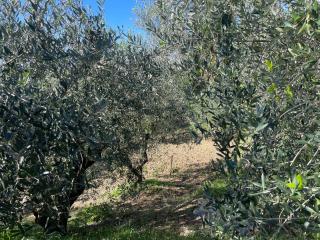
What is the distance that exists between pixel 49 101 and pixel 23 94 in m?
0.36

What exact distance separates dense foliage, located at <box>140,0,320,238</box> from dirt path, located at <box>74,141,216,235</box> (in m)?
6.64

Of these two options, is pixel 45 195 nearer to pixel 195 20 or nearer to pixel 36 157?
pixel 36 157

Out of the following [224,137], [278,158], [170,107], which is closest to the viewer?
[278,158]

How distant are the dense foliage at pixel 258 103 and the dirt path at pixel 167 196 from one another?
6.64 meters

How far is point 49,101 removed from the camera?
3561mm

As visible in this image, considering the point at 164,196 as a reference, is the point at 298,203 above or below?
above

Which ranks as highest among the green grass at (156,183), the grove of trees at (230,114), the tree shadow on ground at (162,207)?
the grove of trees at (230,114)

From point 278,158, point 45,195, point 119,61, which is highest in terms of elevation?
point 119,61

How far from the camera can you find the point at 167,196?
41.4 feet

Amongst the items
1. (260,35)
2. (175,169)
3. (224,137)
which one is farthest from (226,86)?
(175,169)

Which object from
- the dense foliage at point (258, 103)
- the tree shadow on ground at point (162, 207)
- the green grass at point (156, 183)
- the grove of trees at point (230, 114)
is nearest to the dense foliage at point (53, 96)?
the grove of trees at point (230, 114)

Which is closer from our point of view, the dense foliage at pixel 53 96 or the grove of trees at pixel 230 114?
the grove of trees at pixel 230 114

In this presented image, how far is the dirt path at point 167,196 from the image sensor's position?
1050 centimetres

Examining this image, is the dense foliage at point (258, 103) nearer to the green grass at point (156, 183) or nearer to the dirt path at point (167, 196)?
the dirt path at point (167, 196)
